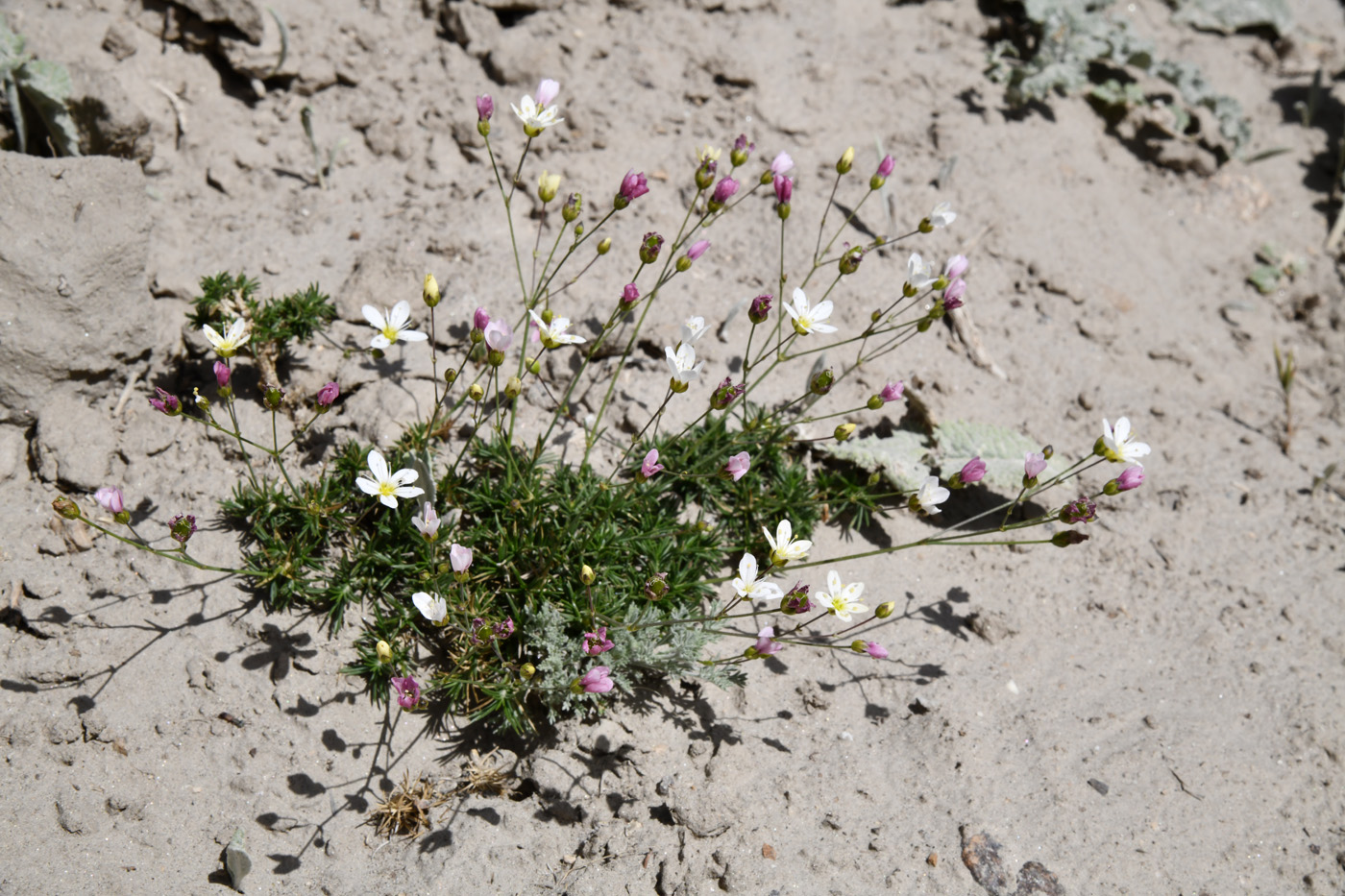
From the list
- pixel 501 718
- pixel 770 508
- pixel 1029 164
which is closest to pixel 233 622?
pixel 501 718

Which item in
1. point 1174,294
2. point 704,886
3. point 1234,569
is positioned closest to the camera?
point 704,886

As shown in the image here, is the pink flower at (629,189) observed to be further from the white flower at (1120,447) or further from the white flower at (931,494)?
the white flower at (1120,447)

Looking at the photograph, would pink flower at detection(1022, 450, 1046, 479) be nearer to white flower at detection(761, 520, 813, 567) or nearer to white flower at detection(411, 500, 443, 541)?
white flower at detection(761, 520, 813, 567)

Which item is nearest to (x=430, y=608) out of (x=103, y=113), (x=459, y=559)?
(x=459, y=559)

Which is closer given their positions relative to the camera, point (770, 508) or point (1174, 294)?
point (770, 508)

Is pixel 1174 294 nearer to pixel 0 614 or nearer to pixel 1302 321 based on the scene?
pixel 1302 321

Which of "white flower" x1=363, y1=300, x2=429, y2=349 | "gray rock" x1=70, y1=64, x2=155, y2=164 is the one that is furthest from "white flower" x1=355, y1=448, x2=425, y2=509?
"gray rock" x1=70, y1=64, x2=155, y2=164

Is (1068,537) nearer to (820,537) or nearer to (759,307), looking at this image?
(820,537)

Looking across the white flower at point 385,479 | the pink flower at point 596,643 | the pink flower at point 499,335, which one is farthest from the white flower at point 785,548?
the white flower at point 385,479
